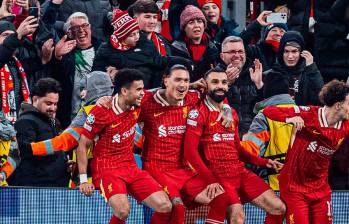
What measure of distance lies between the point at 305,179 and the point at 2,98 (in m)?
3.55

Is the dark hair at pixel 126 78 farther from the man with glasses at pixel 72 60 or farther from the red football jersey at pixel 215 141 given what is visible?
the man with glasses at pixel 72 60

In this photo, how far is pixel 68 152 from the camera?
14008 millimetres

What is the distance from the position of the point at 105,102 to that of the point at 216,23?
12.5ft

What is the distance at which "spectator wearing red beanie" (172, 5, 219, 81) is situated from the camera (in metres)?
15.1

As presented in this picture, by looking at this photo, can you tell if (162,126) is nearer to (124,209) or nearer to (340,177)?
(124,209)

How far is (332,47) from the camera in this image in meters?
16.0

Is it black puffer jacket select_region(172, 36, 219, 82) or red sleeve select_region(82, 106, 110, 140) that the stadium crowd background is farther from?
red sleeve select_region(82, 106, 110, 140)

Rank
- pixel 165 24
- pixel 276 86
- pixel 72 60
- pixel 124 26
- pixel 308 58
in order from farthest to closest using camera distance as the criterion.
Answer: pixel 165 24 → pixel 308 58 → pixel 72 60 → pixel 124 26 → pixel 276 86

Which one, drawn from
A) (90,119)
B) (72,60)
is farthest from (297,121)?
(72,60)

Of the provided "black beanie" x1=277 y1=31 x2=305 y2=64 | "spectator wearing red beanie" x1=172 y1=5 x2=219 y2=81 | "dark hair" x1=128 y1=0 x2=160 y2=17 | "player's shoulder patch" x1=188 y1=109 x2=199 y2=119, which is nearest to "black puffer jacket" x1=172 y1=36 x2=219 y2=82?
"spectator wearing red beanie" x1=172 y1=5 x2=219 y2=81

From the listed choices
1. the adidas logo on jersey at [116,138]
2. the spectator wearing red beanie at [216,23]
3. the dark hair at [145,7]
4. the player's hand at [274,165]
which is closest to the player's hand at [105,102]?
the adidas logo on jersey at [116,138]

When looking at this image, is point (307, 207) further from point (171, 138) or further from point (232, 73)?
point (232, 73)

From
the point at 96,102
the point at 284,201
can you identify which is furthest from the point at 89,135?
the point at 284,201

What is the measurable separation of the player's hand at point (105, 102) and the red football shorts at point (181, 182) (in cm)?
81
